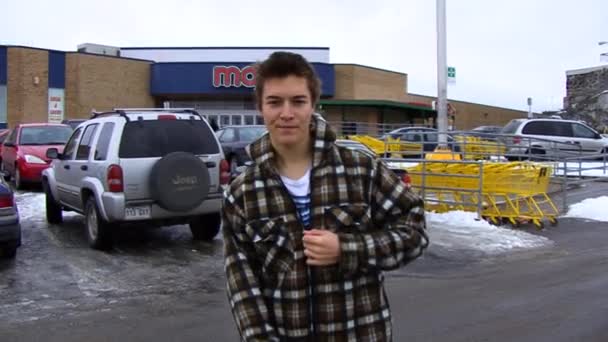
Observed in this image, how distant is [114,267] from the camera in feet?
27.7

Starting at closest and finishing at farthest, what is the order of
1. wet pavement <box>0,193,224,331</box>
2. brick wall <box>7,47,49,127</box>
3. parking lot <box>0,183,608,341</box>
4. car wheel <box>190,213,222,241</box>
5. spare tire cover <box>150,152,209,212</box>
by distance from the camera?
parking lot <box>0,183,608,341</box>, wet pavement <box>0,193,224,331</box>, spare tire cover <box>150,152,209,212</box>, car wheel <box>190,213,222,241</box>, brick wall <box>7,47,49,127</box>

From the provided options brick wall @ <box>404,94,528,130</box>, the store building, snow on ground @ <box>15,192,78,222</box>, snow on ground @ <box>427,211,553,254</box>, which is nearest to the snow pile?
snow on ground @ <box>427,211,553,254</box>

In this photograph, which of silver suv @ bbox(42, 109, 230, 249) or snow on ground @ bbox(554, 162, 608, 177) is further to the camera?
snow on ground @ bbox(554, 162, 608, 177)

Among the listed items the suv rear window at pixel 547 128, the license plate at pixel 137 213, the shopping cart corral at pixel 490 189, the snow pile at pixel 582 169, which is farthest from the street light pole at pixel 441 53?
the license plate at pixel 137 213

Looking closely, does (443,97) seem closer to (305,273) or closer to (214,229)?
(214,229)

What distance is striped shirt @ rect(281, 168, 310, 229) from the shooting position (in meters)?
2.38

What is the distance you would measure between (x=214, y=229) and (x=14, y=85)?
30.3m

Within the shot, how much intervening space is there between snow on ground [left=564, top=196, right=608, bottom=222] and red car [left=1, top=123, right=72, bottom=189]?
1151 cm

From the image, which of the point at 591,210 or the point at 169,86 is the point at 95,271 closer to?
the point at 591,210

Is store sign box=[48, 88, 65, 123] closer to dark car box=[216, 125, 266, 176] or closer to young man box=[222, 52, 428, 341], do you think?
dark car box=[216, 125, 266, 176]

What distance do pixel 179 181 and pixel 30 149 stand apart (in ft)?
30.6

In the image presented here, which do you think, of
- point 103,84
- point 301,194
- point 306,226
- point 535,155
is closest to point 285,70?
point 301,194

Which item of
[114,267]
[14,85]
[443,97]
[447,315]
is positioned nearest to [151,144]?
A: [114,267]

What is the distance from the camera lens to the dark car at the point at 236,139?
18.8 metres
